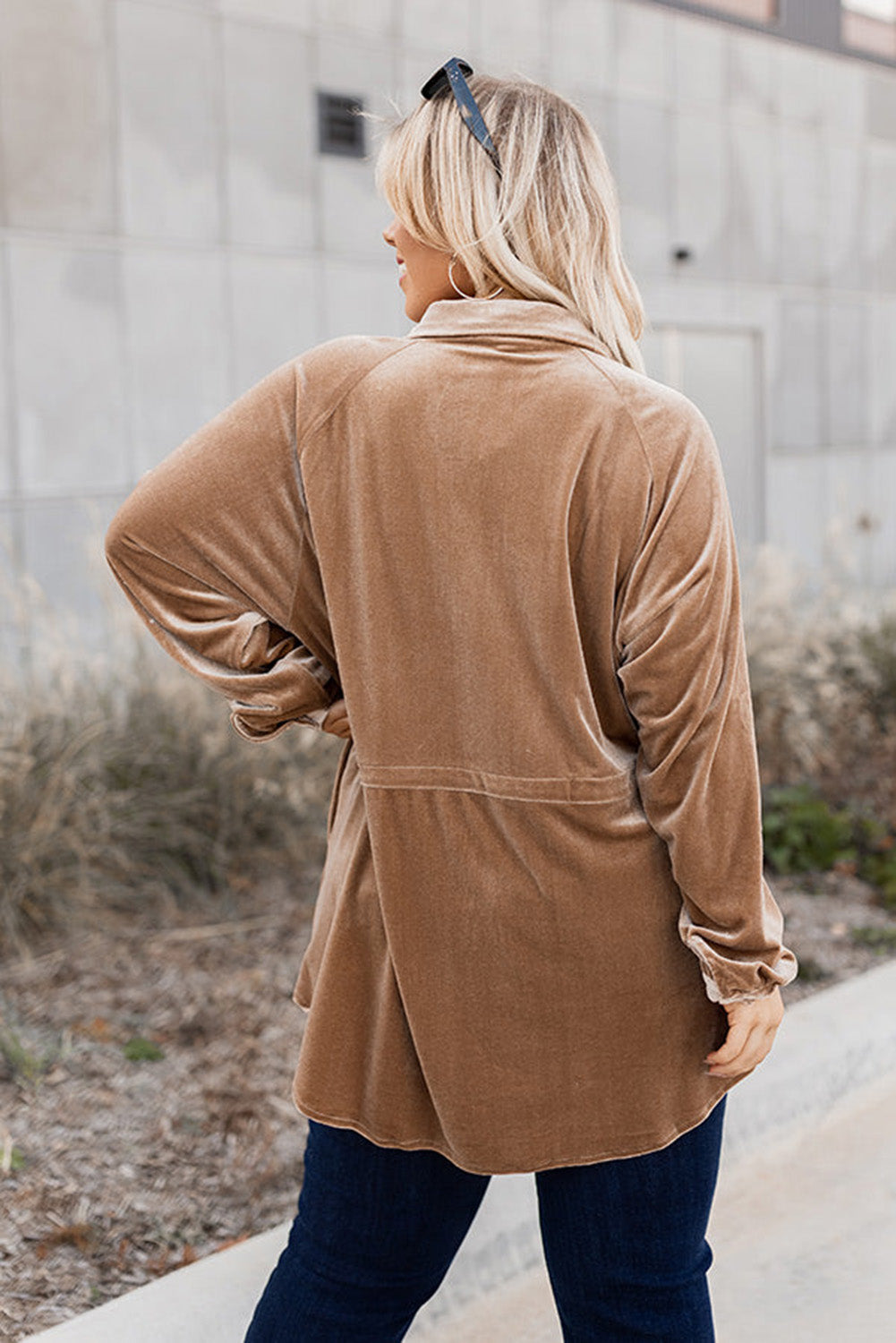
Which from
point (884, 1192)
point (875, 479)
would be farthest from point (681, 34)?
point (884, 1192)

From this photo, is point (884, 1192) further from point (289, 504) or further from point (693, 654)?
point (289, 504)

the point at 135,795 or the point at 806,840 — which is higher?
the point at 135,795

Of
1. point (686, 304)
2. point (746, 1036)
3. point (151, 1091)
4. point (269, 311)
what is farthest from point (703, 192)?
point (746, 1036)

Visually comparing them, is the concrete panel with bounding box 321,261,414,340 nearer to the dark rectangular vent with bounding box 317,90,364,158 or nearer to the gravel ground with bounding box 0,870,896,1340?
the dark rectangular vent with bounding box 317,90,364,158

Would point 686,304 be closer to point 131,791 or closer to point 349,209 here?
point 349,209

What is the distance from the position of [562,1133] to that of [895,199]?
826 cm

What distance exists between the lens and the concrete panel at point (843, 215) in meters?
8.07

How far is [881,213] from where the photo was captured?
842 centimetres

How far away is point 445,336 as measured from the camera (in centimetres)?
136

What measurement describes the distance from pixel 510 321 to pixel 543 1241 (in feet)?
3.08

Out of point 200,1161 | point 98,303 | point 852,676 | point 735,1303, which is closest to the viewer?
point 735,1303

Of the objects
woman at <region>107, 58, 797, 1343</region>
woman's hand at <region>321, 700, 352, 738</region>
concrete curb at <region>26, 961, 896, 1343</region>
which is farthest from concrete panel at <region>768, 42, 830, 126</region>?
woman's hand at <region>321, 700, 352, 738</region>

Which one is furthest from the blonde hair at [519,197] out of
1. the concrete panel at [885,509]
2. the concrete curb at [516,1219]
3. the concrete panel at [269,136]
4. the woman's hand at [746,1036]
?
the concrete panel at [885,509]

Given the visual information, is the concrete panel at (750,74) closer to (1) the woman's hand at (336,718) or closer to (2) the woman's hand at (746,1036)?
(1) the woman's hand at (336,718)
